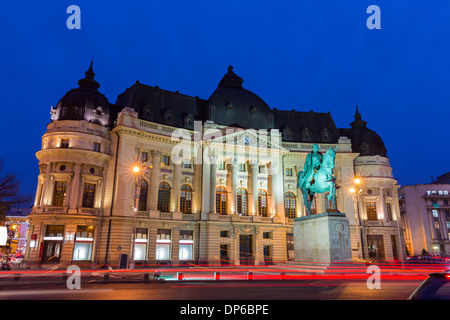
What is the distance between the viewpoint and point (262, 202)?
5103cm

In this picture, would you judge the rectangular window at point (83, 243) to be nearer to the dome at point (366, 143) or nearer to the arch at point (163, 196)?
the arch at point (163, 196)

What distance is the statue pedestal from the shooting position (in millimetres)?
24312

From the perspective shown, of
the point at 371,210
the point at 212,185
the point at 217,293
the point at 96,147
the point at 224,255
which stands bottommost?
the point at 217,293

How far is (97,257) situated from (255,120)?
1196 inches

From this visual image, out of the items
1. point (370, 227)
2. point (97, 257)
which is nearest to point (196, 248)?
point (97, 257)

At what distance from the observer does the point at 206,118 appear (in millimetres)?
52750

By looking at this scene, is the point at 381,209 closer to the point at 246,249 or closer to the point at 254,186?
the point at 254,186

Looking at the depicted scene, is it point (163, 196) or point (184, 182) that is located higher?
point (184, 182)

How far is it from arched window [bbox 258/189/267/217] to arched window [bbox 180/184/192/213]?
10.8 metres

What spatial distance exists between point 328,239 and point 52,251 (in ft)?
103

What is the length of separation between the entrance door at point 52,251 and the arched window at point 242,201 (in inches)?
943

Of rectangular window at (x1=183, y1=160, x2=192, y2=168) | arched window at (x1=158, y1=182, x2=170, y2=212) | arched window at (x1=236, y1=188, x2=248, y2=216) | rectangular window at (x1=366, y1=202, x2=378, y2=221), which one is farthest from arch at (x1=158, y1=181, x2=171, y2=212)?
rectangular window at (x1=366, y1=202, x2=378, y2=221)

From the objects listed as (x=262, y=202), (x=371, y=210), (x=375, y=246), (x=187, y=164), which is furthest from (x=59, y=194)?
(x=371, y=210)

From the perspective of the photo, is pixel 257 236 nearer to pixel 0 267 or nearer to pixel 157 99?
pixel 157 99
